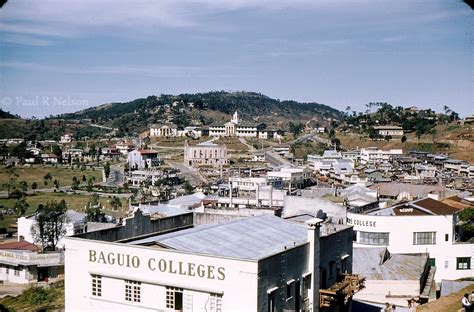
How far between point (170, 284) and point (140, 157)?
83.8m

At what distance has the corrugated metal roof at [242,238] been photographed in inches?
578

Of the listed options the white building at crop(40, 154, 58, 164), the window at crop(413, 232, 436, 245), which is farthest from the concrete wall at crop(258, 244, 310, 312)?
the white building at crop(40, 154, 58, 164)

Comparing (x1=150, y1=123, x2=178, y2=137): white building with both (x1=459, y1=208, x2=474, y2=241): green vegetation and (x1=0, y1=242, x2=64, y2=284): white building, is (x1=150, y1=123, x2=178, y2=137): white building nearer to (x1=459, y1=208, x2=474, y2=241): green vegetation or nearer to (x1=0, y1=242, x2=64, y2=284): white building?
(x1=0, y1=242, x2=64, y2=284): white building

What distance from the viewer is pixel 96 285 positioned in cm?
1491

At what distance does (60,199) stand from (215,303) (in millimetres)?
56259

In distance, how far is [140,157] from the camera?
96.1 meters

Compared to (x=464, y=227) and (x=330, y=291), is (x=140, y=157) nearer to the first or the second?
(x=464, y=227)

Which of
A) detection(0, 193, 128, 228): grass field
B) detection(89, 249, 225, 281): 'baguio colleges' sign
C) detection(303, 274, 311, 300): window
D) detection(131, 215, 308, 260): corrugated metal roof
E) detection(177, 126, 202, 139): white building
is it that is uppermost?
detection(177, 126, 202, 139): white building

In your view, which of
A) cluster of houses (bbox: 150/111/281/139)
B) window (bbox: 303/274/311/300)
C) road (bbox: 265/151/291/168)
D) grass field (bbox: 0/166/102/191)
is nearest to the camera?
window (bbox: 303/274/311/300)

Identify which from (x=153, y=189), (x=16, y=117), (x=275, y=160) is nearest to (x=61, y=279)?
(x=153, y=189)

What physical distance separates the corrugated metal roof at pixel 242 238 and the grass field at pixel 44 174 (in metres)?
64.9

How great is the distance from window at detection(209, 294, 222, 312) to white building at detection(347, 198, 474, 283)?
17.8 m

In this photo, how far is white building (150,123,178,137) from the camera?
139 metres

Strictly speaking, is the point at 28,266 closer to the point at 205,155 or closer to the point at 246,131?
the point at 205,155
